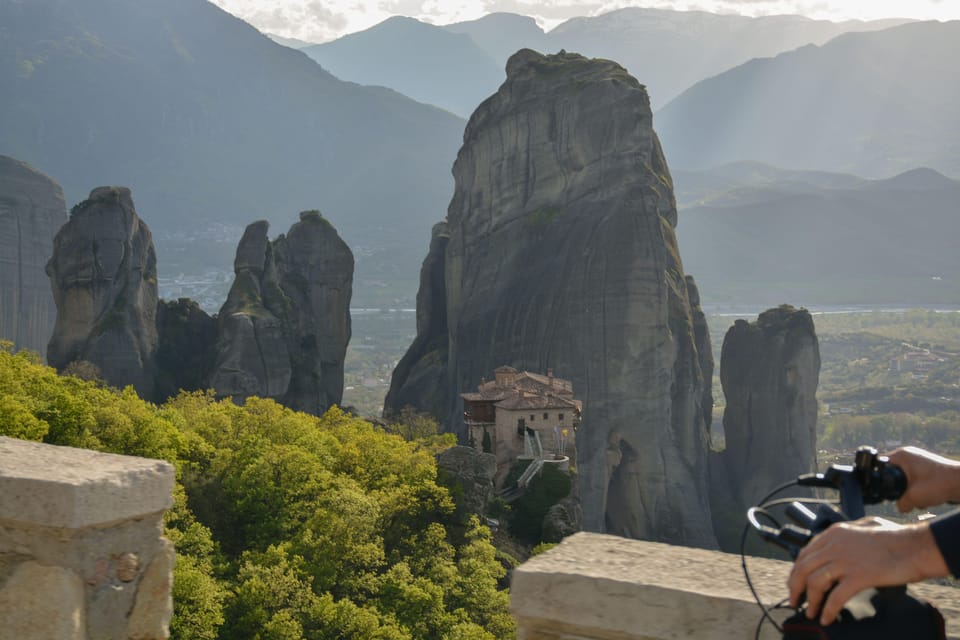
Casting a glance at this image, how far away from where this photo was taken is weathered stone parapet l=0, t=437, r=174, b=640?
4.67 metres

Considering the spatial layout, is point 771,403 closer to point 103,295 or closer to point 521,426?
point 521,426

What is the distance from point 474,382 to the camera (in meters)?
65.8

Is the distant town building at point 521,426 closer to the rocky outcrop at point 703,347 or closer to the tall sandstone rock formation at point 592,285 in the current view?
the tall sandstone rock formation at point 592,285

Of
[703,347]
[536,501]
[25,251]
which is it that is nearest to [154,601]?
[536,501]

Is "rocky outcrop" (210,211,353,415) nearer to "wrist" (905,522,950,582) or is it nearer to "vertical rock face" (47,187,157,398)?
"vertical rock face" (47,187,157,398)

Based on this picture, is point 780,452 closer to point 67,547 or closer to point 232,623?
point 232,623

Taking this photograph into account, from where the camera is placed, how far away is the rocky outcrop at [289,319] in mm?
61750

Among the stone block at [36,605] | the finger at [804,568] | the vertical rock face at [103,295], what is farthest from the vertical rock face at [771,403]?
the finger at [804,568]

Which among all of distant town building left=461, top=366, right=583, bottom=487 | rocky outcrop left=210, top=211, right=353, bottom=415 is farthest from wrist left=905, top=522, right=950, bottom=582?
rocky outcrop left=210, top=211, right=353, bottom=415

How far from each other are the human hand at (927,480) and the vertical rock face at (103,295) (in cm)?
5971

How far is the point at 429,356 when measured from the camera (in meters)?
75.8

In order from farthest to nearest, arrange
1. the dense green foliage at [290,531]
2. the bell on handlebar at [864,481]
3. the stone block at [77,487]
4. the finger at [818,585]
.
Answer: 1. the dense green foliage at [290,531]
2. the stone block at [77,487]
3. the bell on handlebar at [864,481]
4. the finger at [818,585]

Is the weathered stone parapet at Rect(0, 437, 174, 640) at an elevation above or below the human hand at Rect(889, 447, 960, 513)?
below

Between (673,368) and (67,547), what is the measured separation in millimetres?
61649
